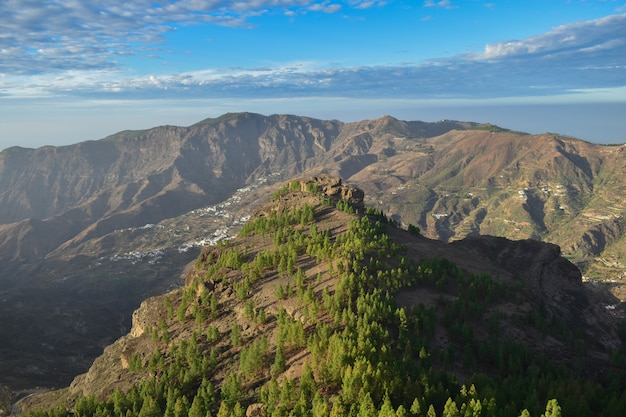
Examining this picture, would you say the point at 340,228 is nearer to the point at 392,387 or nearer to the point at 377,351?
the point at 377,351

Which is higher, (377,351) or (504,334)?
(377,351)

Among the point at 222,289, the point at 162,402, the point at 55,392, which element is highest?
the point at 222,289

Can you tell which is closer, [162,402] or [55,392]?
[162,402]

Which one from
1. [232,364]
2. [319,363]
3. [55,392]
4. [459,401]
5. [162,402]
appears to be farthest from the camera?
[55,392]

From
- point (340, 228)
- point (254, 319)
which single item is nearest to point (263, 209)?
point (340, 228)

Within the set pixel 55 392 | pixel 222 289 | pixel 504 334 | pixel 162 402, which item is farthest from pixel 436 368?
pixel 55 392

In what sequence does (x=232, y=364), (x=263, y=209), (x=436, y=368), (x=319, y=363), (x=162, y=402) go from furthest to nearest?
(x=263, y=209) < (x=232, y=364) < (x=162, y=402) < (x=436, y=368) < (x=319, y=363)
